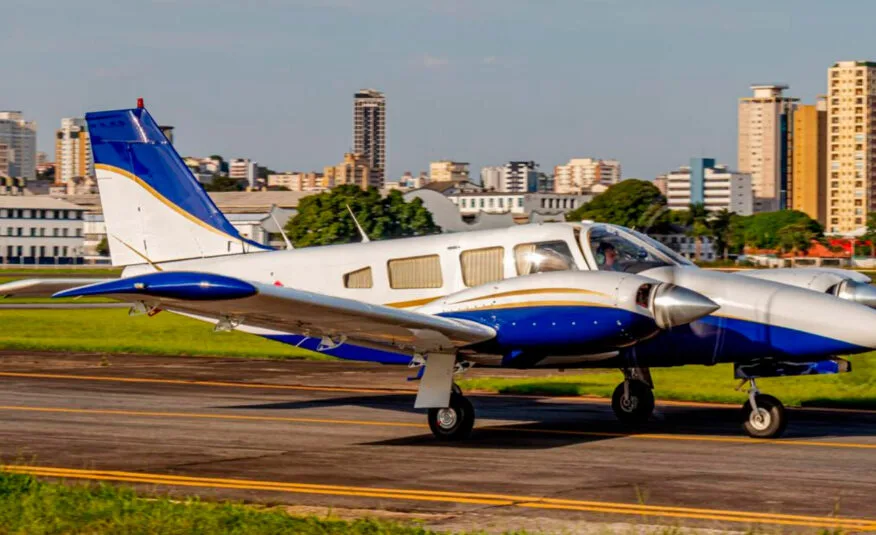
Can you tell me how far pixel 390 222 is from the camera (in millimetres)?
134750

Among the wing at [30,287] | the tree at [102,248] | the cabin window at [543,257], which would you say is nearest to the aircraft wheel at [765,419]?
the cabin window at [543,257]

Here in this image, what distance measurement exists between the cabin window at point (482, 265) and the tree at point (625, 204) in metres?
124

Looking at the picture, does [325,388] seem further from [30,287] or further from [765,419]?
[765,419]

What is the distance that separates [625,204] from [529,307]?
135104 mm

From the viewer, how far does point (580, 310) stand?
52.4 ft

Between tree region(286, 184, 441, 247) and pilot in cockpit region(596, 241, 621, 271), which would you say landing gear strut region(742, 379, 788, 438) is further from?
tree region(286, 184, 441, 247)

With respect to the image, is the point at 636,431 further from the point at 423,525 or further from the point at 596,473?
the point at 423,525

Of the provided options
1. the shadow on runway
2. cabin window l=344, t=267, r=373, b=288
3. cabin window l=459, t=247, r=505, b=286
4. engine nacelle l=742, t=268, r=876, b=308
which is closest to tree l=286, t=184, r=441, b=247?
the shadow on runway

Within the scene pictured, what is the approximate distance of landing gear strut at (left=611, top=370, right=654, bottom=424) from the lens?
1934 centimetres

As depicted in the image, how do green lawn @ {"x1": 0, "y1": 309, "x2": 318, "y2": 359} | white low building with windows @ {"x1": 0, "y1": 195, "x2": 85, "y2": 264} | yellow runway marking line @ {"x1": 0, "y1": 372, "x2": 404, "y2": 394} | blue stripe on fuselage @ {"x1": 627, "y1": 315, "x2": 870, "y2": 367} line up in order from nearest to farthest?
blue stripe on fuselage @ {"x1": 627, "y1": 315, "x2": 870, "y2": 367} < yellow runway marking line @ {"x1": 0, "y1": 372, "x2": 404, "y2": 394} < green lawn @ {"x1": 0, "y1": 309, "x2": 318, "y2": 359} < white low building with windows @ {"x1": 0, "y1": 195, "x2": 85, "y2": 264}

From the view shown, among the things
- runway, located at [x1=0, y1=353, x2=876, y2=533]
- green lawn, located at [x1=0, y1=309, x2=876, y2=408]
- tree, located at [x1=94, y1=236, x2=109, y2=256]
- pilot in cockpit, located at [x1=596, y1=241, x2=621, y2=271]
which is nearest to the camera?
runway, located at [x1=0, y1=353, x2=876, y2=533]

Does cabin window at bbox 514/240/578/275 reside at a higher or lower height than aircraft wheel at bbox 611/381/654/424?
higher

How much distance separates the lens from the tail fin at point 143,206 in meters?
21.4

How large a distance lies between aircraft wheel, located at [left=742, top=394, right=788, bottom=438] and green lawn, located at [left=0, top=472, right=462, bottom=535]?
7.27 metres
